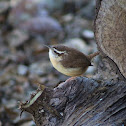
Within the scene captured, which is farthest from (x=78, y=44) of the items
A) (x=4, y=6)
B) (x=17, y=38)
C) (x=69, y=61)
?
(x=69, y=61)

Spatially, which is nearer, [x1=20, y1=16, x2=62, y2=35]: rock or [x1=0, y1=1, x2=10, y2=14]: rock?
[x1=20, y1=16, x2=62, y2=35]: rock

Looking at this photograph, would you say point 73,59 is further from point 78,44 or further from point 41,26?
point 41,26

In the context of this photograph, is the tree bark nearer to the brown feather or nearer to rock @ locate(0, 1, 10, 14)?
the brown feather

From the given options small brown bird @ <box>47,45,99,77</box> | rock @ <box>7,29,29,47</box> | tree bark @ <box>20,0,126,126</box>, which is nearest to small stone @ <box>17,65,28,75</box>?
rock @ <box>7,29,29,47</box>

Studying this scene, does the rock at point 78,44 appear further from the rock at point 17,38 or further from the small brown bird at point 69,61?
the small brown bird at point 69,61

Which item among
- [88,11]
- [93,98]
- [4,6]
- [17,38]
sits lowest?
[17,38]

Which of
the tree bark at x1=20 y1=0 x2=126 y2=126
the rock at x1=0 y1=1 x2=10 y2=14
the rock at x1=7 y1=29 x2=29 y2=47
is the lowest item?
the rock at x1=7 y1=29 x2=29 y2=47

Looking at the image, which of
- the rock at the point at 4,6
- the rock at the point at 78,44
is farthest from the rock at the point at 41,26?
the rock at the point at 4,6

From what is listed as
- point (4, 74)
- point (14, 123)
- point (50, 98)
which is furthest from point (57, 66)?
point (4, 74)
